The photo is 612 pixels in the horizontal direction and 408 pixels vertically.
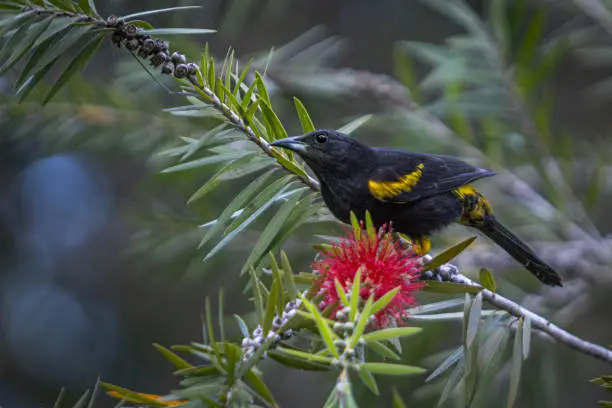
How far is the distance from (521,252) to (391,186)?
674 millimetres

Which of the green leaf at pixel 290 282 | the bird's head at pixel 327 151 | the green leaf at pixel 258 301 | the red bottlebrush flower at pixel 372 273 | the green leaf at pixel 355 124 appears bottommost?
the green leaf at pixel 258 301

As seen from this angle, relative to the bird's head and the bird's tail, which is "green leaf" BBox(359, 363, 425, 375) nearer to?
the bird's head

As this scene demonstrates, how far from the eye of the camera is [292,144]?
75.7 inches

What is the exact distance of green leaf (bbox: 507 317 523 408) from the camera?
1360 millimetres

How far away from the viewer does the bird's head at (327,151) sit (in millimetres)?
2055

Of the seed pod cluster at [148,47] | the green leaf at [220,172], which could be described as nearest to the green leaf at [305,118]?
the green leaf at [220,172]

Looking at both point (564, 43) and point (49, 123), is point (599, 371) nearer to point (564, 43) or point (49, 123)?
point (564, 43)

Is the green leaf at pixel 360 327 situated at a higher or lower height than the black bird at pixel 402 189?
lower

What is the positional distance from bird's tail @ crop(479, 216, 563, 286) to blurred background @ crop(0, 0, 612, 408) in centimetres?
47

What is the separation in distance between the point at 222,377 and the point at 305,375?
3.88m

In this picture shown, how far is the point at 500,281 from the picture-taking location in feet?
11.4

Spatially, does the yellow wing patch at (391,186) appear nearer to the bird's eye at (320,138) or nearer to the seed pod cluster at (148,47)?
the bird's eye at (320,138)

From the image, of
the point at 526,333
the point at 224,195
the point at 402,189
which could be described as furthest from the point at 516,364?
the point at 224,195

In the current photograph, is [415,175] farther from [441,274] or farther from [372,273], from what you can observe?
[372,273]
